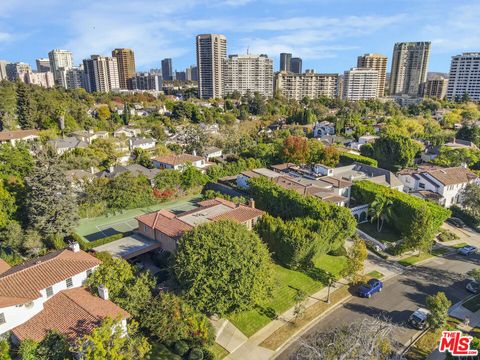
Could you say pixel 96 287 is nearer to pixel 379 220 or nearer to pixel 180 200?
pixel 180 200

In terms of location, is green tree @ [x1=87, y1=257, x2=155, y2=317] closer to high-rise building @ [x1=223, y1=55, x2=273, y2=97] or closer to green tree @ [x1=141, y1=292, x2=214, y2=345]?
green tree @ [x1=141, y1=292, x2=214, y2=345]

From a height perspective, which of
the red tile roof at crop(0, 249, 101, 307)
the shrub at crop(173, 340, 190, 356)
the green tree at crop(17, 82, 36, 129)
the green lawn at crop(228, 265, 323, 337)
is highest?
the green tree at crop(17, 82, 36, 129)

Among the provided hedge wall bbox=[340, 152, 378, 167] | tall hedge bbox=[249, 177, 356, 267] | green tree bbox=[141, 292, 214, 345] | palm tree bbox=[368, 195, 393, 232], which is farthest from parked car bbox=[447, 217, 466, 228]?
green tree bbox=[141, 292, 214, 345]

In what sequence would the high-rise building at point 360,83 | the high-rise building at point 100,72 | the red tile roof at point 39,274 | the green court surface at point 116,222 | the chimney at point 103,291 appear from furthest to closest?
the high-rise building at point 100,72, the high-rise building at point 360,83, the green court surface at point 116,222, the chimney at point 103,291, the red tile roof at point 39,274

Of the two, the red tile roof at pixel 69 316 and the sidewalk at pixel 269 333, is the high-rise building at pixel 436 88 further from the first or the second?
the red tile roof at pixel 69 316

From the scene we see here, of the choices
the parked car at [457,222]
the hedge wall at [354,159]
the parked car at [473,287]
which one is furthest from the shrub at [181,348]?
the hedge wall at [354,159]

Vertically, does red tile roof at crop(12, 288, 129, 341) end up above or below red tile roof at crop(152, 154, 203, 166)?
below

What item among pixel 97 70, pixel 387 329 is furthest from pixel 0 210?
pixel 97 70
